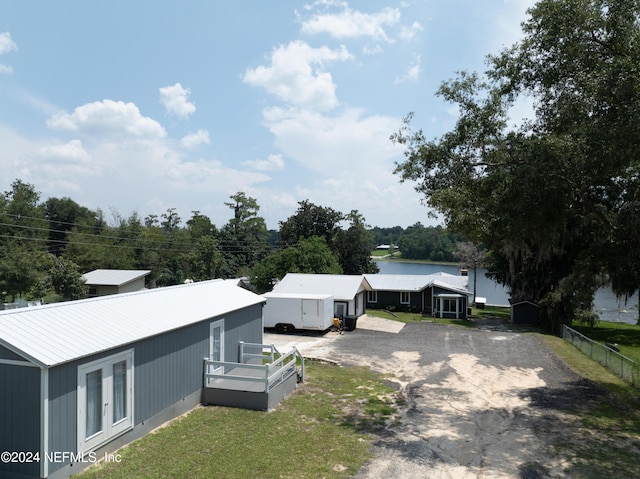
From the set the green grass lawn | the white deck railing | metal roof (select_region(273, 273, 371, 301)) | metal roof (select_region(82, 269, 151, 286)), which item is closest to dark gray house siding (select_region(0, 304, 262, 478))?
the white deck railing

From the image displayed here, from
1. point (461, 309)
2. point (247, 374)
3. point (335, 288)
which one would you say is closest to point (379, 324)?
point (335, 288)

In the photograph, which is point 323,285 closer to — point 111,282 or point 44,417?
point 111,282

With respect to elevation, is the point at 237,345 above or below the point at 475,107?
below

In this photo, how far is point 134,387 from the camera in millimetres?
10109

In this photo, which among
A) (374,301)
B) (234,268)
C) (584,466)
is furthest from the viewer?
(234,268)

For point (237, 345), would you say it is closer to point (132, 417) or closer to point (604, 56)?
point (132, 417)

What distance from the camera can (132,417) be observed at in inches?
393

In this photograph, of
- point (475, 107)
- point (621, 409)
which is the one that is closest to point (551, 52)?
point (475, 107)

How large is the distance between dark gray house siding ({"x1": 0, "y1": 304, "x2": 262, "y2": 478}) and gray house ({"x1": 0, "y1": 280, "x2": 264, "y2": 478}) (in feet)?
0.06

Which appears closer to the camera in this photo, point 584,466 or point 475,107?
point 584,466

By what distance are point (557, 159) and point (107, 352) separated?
12.0 metres

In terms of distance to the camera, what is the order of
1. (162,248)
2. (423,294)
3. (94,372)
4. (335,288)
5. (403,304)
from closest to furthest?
(94,372) < (335,288) < (423,294) < (403,304) < (162,248)

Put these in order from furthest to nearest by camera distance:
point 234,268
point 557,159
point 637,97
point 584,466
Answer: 1. point 234,268
2. point 557,159
3. point 637,97
4. point 584,466

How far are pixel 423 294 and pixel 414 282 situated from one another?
1.59m
